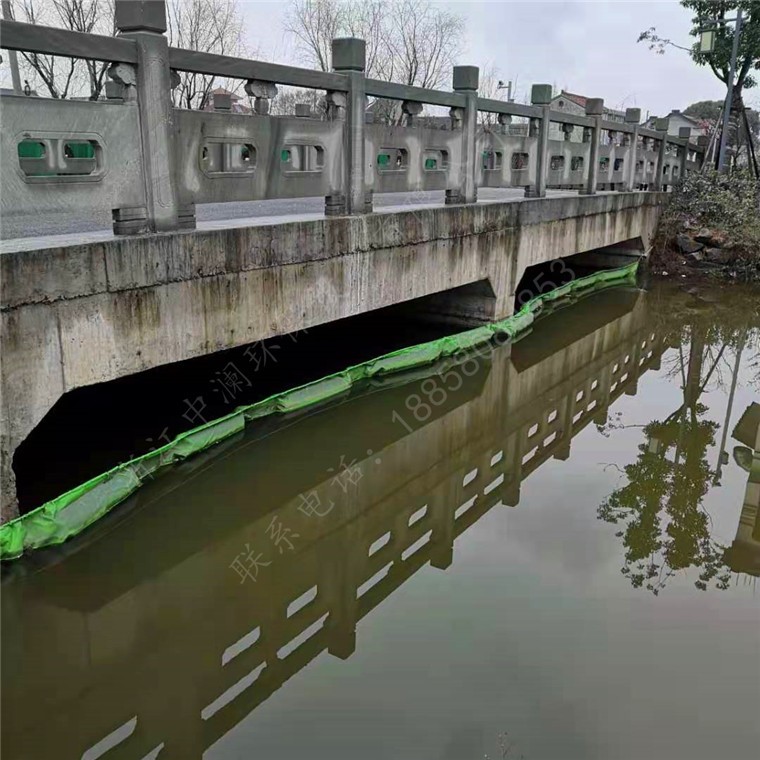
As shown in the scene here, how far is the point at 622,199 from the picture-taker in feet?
35.8

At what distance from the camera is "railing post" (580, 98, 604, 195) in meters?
9.48

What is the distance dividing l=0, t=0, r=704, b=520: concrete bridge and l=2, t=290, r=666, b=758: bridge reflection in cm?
73

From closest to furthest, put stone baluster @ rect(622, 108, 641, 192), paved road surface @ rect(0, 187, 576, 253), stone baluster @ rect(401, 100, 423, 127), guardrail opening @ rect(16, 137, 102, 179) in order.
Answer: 1. guardrail opening @ rect(16, 137, 102, 179)
2. paved road surface @ rect(0, 187, 576, 253)
3. stone baluster @ rect(401, 100, 423, 127)
4. stone baluster @ rect(622, 108, 641, 192)

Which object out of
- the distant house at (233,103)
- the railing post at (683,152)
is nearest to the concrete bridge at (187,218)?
the distant house at (233,103)

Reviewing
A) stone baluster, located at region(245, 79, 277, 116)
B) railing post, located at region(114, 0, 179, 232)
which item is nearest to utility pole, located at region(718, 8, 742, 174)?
stone baluster, located at region(245, 79, 277, 116)

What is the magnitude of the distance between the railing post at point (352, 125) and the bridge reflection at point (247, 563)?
5.54 ft

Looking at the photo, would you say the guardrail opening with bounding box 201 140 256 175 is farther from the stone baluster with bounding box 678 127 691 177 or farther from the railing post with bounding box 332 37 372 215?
the stone baluster with bounding box 678 127 691 177

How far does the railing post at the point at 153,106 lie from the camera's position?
3.65 meters

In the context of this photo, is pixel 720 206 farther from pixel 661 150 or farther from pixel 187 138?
pixel 187 138

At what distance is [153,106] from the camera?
377cm

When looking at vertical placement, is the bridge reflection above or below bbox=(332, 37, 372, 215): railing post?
below

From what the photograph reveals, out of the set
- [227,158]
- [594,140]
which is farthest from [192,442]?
[594,140]

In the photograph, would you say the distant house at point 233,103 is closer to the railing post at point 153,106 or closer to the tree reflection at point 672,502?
the railing post at point 153,106

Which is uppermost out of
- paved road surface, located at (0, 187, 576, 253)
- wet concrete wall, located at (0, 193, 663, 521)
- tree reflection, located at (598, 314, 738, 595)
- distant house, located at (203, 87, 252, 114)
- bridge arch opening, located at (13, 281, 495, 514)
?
distant house, located at (203, 87, 252, 114)
